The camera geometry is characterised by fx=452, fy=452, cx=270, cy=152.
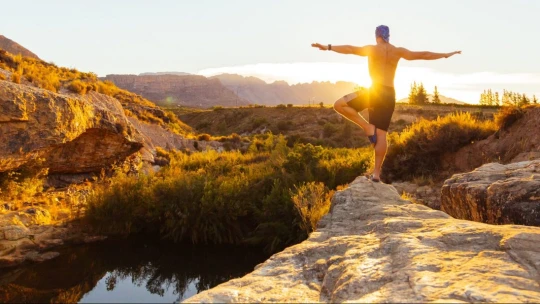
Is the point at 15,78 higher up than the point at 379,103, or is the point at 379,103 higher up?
the point at 15,78

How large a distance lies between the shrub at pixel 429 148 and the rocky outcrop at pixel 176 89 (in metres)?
165

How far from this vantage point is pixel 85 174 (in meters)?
13.4

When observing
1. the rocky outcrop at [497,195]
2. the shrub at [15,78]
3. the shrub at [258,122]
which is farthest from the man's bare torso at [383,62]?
the shrub at [258,122]

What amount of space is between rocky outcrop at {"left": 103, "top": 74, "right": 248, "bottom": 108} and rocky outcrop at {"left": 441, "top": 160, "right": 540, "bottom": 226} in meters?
171

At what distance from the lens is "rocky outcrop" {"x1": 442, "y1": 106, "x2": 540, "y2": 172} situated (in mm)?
10812

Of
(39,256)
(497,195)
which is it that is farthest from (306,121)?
(497,195)

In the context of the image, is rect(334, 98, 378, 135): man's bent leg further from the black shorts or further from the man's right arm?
the man's right arm

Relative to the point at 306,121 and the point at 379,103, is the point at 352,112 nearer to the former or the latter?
the point at 379,103

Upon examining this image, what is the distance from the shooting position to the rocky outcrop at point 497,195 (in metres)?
5.25

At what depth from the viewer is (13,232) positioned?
27.2ft

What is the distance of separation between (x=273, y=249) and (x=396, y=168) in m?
5.14

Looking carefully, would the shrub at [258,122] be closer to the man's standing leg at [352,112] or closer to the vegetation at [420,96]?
the vegetation at [420,96]

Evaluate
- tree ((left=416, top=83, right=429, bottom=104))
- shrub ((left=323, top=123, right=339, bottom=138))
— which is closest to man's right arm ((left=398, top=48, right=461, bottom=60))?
shrub ((left=323, top=123, right=339, bottom=138))

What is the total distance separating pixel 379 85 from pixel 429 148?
6.02 metres
